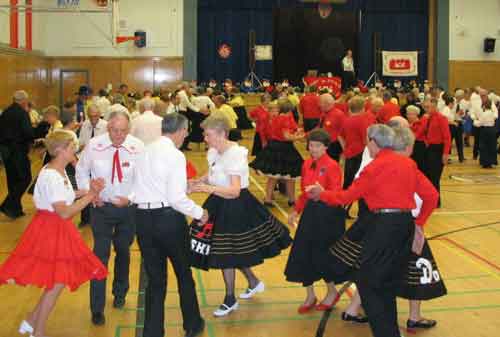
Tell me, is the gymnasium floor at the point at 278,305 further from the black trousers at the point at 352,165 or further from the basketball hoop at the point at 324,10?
the basketball hoop at the point at 324,10

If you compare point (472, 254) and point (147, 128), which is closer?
point (472, 254)

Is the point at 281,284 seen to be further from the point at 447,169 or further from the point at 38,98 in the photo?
the point at 38,98

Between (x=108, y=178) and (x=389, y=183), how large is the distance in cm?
226

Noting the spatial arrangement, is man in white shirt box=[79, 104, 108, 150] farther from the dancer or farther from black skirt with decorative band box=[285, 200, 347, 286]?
the dancer

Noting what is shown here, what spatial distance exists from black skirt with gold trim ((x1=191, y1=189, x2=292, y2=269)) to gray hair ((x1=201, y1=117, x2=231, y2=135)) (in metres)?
0.59

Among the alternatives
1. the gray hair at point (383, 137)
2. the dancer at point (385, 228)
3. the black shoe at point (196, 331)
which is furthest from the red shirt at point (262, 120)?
the dancer at point (385, 228)

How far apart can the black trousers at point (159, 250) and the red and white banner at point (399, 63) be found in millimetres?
22452

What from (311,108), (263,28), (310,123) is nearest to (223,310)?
(310,123)

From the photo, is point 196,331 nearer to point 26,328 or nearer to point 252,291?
point 252,291

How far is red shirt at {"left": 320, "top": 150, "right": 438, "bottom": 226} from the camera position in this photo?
14.7 ft

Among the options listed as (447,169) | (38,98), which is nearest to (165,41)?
(38,98)

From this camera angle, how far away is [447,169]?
14734 millimetres

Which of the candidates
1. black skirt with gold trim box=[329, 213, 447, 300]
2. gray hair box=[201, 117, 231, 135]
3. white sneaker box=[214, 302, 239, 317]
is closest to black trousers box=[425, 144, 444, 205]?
black skirt with gold trim box=[329, 213, 447, 300]

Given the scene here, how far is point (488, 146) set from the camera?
48.6 ft
